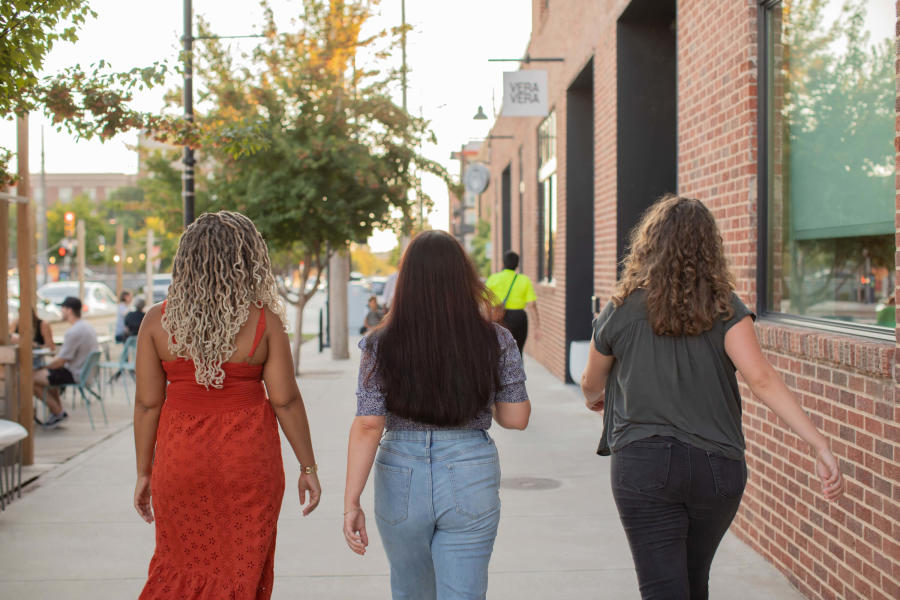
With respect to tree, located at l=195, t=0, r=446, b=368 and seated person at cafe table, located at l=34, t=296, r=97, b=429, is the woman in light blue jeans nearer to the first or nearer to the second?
seated person at cafe table, located at l=34, t=296, r=97, b=429

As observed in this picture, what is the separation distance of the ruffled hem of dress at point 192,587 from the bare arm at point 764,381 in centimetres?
186

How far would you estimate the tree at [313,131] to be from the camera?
14055mm

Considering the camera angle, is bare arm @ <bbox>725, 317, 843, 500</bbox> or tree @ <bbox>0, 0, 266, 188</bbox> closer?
bare arm @ <bbox>725, 317, 843, 500</bbox>

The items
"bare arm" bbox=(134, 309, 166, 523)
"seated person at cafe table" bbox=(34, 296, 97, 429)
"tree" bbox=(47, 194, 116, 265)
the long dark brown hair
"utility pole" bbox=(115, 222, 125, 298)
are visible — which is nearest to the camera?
the long dark brown hair

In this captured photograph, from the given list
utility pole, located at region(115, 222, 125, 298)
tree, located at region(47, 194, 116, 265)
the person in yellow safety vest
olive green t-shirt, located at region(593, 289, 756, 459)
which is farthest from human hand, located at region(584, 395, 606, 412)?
tree, located at region(47, 194, 116, 265)

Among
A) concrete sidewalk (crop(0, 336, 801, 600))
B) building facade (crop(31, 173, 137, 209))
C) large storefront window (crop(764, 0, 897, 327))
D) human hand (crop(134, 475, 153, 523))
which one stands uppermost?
building facade (crop(31, 173, 137, 209))

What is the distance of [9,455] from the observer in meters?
6.99

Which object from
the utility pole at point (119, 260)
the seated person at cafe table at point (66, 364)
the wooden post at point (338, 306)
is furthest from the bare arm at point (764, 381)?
the utility pole at point (119, 260)

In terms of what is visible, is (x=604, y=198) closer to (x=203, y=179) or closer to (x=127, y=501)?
(x=127, y=501)

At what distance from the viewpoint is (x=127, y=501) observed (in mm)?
6980

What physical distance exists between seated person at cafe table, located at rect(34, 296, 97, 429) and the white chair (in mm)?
3383

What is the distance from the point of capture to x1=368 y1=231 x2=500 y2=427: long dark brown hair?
2.90 metres

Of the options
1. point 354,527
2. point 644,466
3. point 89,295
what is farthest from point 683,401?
point 89,295

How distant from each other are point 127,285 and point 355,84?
2098 inches
